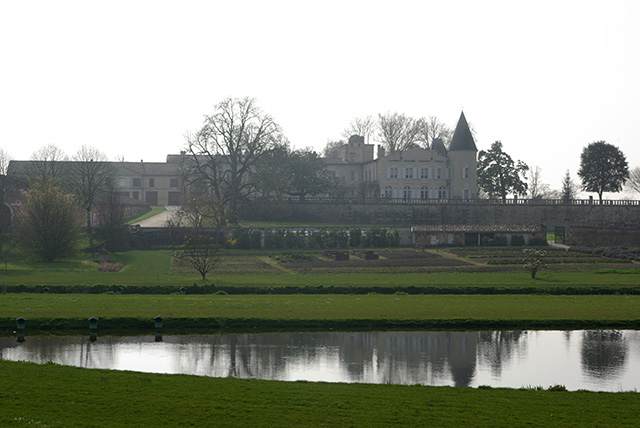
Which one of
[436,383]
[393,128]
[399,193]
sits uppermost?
[393,128]

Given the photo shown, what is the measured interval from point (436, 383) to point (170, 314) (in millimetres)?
11166

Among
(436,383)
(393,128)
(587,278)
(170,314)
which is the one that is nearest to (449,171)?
(393,128)

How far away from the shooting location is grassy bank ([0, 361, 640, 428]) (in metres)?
12.5

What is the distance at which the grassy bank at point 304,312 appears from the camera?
23.7 m

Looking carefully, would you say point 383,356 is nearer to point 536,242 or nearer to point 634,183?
point 536,242

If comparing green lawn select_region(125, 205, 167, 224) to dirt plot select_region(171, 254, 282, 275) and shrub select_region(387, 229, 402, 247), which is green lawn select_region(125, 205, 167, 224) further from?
shrub select_region(387, 229, 402, 247)

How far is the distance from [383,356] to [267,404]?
674cm

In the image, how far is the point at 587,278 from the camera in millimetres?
37094

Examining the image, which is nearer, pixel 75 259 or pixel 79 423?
pixel 79 423

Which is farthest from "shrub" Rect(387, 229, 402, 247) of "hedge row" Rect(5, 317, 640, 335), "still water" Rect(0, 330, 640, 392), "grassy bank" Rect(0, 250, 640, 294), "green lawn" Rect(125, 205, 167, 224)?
"still water" Rect(0, 330, 640, 392)

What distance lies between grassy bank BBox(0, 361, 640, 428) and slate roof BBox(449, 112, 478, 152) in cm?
7074

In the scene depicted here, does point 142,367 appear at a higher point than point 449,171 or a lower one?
lower

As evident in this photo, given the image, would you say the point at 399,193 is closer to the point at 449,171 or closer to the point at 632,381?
the point at 449,171

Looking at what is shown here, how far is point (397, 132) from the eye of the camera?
103 meters
